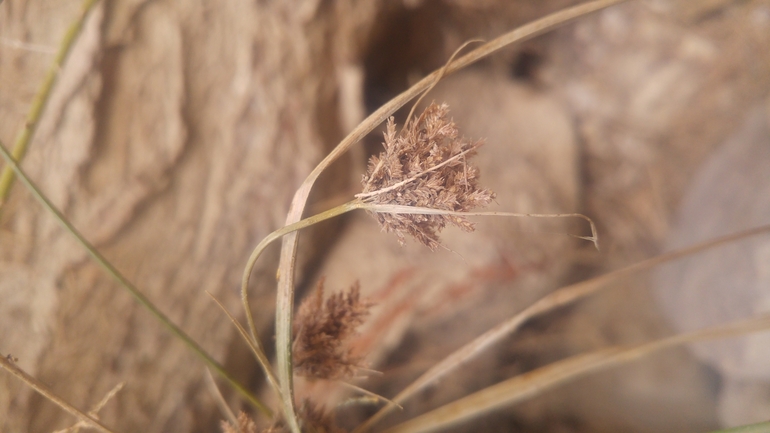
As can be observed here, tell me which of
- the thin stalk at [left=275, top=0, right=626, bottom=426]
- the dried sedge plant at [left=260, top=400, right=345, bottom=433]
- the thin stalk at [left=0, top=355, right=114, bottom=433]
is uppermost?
the thin stalk at [left=275, top=0, right=626, bottom=426]

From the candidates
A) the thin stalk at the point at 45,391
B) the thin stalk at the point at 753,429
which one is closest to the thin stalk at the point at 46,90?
the thin stalk at the point at 45,391

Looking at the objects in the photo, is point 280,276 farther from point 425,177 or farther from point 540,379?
point 540,379

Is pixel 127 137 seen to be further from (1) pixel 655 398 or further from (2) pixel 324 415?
(1) pixel 655 398

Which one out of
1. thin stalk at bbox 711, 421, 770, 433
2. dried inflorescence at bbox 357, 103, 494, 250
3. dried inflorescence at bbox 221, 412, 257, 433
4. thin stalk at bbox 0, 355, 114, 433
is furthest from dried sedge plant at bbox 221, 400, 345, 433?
thin stalk at bbox 711, 421, 770, 433

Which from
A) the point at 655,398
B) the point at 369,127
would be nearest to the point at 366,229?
the point at 369,127

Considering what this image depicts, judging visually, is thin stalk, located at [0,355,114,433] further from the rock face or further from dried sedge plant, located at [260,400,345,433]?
the rock face
